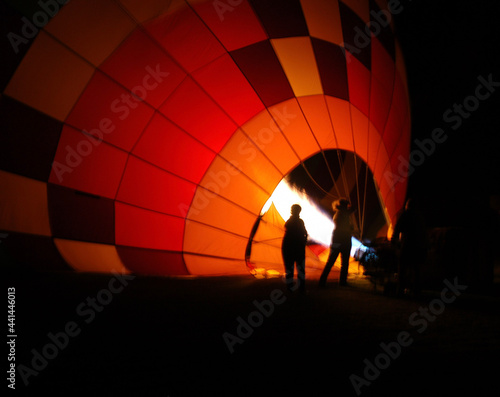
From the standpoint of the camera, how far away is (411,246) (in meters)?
3.48

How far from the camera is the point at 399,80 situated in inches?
202

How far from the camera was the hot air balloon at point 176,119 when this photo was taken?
131 inches

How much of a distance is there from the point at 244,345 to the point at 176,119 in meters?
3.08

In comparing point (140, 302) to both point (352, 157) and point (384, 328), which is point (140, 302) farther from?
point (352, 157)

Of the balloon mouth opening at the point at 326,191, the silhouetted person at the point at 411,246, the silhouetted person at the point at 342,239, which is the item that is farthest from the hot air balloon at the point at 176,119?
the silhouetted person at the point at 411,246

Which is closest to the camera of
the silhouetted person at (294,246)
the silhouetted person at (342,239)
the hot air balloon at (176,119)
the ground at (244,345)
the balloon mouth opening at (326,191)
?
the ground at (244,345)

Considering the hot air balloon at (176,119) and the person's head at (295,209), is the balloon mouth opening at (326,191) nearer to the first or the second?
the hot air balloon at (176,119)

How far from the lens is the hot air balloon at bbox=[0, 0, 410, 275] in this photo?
3.32m

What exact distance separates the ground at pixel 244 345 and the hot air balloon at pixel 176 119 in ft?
3.25

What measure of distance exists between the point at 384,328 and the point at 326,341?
0.59 m

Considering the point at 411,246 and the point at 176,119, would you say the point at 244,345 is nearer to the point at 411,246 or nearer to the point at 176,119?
the point at 411,246

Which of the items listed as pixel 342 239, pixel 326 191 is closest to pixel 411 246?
pixel 342 239

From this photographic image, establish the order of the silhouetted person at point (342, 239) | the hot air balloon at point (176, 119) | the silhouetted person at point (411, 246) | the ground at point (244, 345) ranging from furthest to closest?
the silhouetted person at point (342, 239), the silhouetted person at point (411, 246), the hot air balloon at point (176, 119), the ground at point (244, 345)

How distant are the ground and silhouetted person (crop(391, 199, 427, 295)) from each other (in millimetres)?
433
